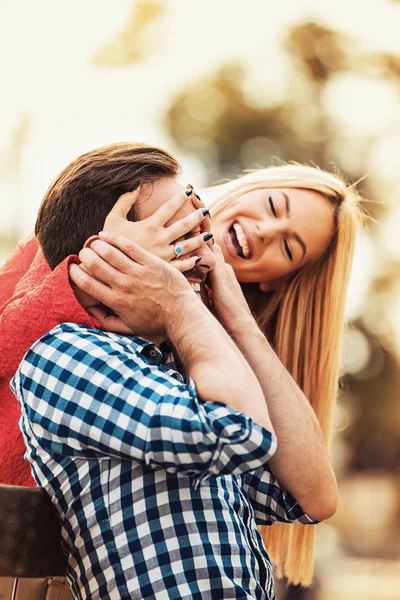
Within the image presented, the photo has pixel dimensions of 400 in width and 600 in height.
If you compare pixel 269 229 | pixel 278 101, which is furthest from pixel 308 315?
pixel 278 101

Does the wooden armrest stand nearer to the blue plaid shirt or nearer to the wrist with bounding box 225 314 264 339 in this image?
the blue plaid shirt

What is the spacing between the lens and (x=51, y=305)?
124cm

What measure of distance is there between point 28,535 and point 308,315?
131 centimetres

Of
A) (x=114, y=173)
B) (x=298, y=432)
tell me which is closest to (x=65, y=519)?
(x=298, y=432)

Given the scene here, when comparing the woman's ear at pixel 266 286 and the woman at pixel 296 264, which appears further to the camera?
the woman's ear at pixel 266 286

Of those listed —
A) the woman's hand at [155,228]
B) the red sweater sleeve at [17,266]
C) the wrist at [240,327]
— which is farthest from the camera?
the red sweater sleeve at [17,266]

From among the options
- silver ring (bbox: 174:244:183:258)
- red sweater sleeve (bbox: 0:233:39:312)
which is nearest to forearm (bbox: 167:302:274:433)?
silver ring (bbox: 174:244:183:258)

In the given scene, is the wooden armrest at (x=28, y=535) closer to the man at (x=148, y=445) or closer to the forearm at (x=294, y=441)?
→ the man at (x=148, y=445)

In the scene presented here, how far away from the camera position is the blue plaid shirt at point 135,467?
1.05 m

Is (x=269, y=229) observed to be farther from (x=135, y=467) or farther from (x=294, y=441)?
(x=135, y=467)

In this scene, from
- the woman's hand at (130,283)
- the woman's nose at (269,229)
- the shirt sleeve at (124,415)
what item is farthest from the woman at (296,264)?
the shirt sleeve at (124,415)

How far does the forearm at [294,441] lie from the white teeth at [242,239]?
68 cm

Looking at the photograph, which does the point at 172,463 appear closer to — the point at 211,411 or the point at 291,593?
the point at 211,411

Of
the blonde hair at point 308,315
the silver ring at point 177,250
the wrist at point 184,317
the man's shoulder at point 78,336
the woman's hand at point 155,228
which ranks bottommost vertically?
the blonde hair at point 308,315
